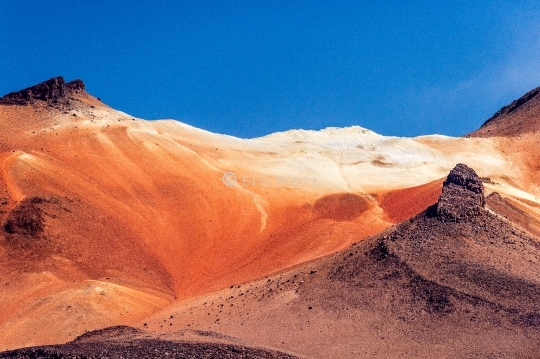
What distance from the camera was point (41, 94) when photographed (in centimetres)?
5353

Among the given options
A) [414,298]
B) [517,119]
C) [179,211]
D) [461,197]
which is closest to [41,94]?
[179,211]

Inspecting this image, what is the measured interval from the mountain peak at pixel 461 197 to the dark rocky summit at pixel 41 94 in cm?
3638

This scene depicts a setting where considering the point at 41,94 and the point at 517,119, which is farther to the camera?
the point at 517,119

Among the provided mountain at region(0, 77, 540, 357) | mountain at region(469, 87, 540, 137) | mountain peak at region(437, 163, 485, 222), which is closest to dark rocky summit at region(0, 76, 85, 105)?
mountain at region(0, 77, 540, 357)

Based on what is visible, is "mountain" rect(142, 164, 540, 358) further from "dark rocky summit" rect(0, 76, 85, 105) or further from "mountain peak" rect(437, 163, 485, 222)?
"dark rocky summit" rect(0, 76, 85, 105)

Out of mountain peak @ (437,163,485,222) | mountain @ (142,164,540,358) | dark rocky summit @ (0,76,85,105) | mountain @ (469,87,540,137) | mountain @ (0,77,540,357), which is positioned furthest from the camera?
mountain @ (469,87,540,137)

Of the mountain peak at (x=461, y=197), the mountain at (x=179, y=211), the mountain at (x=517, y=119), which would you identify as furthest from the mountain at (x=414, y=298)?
the mountain at (x=517, y=119)

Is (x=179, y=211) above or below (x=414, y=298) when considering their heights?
above

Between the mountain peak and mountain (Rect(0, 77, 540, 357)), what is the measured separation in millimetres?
405

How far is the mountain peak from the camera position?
25.1 m

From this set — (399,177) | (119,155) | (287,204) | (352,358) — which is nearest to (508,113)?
(399,177)

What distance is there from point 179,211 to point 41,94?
20.2 meters

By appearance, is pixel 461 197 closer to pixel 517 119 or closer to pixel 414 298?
pixel 414 298

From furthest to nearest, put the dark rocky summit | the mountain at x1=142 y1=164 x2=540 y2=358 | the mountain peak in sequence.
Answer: the dark rocky summit → the mountain peak → the mountain at x1=142 y1=164 x2=540 y2=358
